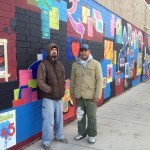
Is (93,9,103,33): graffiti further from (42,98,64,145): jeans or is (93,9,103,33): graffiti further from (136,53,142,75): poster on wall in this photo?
(136,53,142,75): poster on wall

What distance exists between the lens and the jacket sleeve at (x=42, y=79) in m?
4.31

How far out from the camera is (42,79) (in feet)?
14.3

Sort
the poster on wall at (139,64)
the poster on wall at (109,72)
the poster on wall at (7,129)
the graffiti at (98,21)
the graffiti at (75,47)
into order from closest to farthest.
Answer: the poster on wall at (7,129) < the graffiti at (75,47) < the graffiti at (98,21) < the poster on wall at (109,72) < the poster on wall at (139,64)

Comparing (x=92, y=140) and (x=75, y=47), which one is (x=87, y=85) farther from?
(x=75, y=47)

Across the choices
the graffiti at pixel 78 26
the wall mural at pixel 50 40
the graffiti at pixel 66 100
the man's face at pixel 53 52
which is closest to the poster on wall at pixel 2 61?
the wall mural at pixel 50 40

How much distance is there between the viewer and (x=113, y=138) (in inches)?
203

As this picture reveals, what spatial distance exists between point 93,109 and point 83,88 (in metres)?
0.43

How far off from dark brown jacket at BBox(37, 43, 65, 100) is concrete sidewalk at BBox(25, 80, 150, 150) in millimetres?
960

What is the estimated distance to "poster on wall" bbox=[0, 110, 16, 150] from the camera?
13.1 feet

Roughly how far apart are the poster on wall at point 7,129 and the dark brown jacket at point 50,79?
0.62m

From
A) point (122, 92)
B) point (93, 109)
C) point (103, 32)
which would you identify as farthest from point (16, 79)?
point (122, 92)

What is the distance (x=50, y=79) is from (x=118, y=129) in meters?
2.23

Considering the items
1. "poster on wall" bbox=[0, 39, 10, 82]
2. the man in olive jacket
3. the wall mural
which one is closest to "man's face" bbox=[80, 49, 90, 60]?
the man in olive jacket

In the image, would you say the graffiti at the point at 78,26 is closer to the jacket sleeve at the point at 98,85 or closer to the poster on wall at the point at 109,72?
the jacket sleeve at the point at 98,85
